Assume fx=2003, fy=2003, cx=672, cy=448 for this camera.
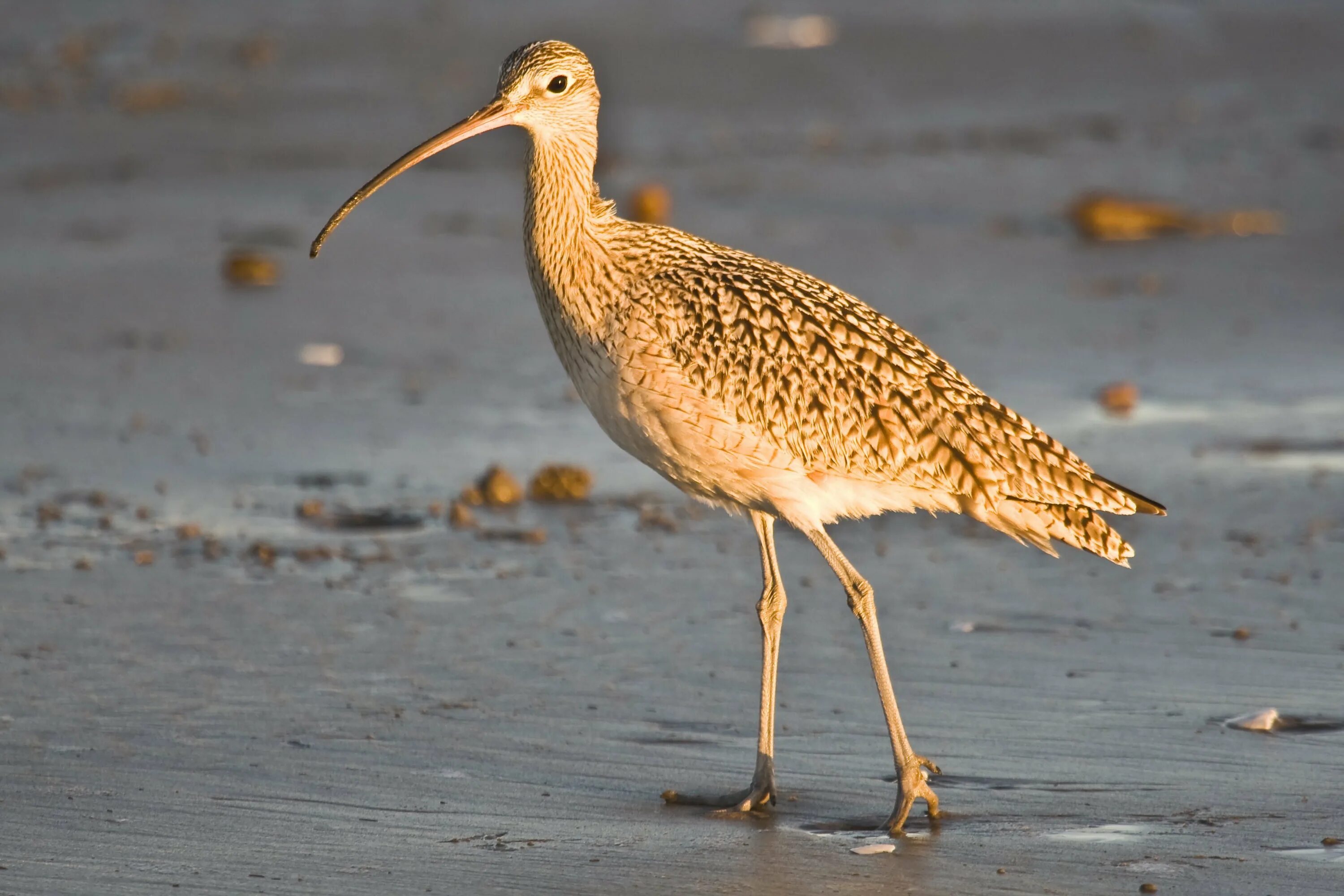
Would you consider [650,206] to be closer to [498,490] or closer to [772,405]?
[498,490]

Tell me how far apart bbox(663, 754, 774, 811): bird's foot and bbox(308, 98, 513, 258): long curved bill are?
6.08ft

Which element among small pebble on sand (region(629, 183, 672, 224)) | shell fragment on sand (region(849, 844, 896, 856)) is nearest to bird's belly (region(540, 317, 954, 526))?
shell fragment on sand (region(849, 844, 896, 856))

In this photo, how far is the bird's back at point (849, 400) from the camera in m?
5.46

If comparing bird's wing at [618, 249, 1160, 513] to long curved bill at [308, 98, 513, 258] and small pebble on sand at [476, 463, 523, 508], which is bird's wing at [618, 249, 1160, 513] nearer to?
long curved bill at [308, 98, 513, 258]

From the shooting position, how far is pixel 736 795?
5289 millimetres

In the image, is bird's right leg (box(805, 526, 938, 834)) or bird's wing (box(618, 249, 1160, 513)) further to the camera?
bird's wing (box(618, 249, 1160, 513))

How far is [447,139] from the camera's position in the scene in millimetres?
5902

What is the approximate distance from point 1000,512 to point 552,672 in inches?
59.9

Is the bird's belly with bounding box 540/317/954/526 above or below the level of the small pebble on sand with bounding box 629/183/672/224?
below

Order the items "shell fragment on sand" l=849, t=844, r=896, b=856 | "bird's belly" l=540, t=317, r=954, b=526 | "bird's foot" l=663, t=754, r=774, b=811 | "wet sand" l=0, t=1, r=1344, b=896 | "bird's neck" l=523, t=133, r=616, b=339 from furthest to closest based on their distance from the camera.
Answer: "bird's neck" l=523, t=133, r=616, b=339, "bird's belly" l=540, t=317, r=954, b=526, "bird's foot" l=663, t=754, r=774, b=811, "wet sand" l=0, t=1, r=1344, b=896, "shell fragment on sand" l=849, t=844, r=896, b=856

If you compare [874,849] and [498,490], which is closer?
[874,849]

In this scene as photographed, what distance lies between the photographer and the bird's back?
5.46 meters

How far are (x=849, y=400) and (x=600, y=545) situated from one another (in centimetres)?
225

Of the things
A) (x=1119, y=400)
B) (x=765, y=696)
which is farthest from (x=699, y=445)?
(x=1119, y=400)
